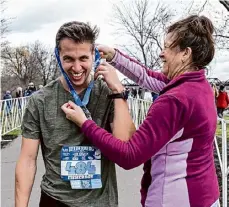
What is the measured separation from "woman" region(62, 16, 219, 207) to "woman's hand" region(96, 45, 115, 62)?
1.00 feet

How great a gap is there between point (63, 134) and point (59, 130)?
0.03m

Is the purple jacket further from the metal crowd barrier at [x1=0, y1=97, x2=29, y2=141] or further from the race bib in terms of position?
the metal crowd barrier at [x1=0, y1=97, x2=29, y2=141]

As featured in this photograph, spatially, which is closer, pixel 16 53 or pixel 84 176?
pixel 84 176

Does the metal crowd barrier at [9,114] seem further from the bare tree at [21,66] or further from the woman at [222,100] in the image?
the bare tree at [21,66]

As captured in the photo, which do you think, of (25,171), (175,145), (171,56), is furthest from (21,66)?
(175,145)

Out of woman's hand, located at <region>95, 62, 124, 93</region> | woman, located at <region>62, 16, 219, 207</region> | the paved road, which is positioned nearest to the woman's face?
woman, located at <region>62, 16, 219, 207</region>

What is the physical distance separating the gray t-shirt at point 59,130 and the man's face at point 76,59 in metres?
0.10

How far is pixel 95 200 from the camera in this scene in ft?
6.60

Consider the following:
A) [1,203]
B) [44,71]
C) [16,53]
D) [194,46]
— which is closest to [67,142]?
[194,46]

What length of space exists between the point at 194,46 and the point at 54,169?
0.87 metres

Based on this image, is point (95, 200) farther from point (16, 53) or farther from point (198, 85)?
point (16, 53)

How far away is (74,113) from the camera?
1.88 meters

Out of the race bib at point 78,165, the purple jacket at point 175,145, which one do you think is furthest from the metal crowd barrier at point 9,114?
the purple jacket at point 175,145

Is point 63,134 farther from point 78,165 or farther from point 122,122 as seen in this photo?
point 122,122
